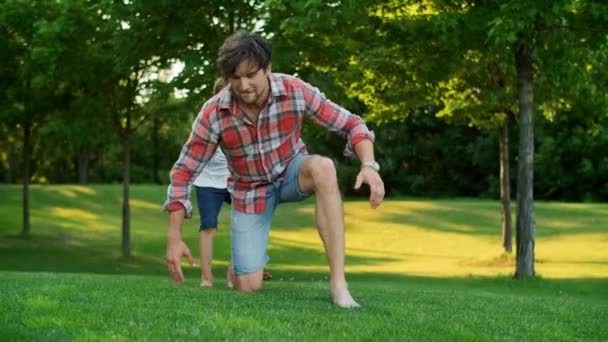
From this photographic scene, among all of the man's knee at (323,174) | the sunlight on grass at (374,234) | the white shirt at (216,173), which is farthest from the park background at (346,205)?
the white shirt at (216,173)

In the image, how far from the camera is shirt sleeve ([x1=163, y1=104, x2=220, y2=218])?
6.60m

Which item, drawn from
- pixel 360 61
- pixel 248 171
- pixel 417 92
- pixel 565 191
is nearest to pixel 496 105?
pixel 417 92

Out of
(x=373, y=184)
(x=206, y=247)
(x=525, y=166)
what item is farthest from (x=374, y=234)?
(x=373, y=184)

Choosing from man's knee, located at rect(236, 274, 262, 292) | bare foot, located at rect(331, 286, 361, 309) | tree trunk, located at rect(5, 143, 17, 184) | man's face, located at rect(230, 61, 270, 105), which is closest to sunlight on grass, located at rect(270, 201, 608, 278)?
man's knee, located at rect(236, 274, 262, 292)

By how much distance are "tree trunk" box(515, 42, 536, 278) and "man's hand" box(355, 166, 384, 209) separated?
501 inches

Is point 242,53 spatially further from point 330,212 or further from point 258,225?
point 258,225

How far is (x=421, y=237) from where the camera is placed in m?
33.4

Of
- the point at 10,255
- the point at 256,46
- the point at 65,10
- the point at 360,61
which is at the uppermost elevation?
the point at 65,10

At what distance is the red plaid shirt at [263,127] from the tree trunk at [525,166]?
11.9 meters

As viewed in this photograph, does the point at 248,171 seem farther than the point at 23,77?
No

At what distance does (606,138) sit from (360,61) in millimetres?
33626

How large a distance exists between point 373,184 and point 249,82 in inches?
50.0

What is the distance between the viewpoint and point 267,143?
23.7ft

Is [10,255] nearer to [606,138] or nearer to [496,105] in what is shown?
[496,105]
